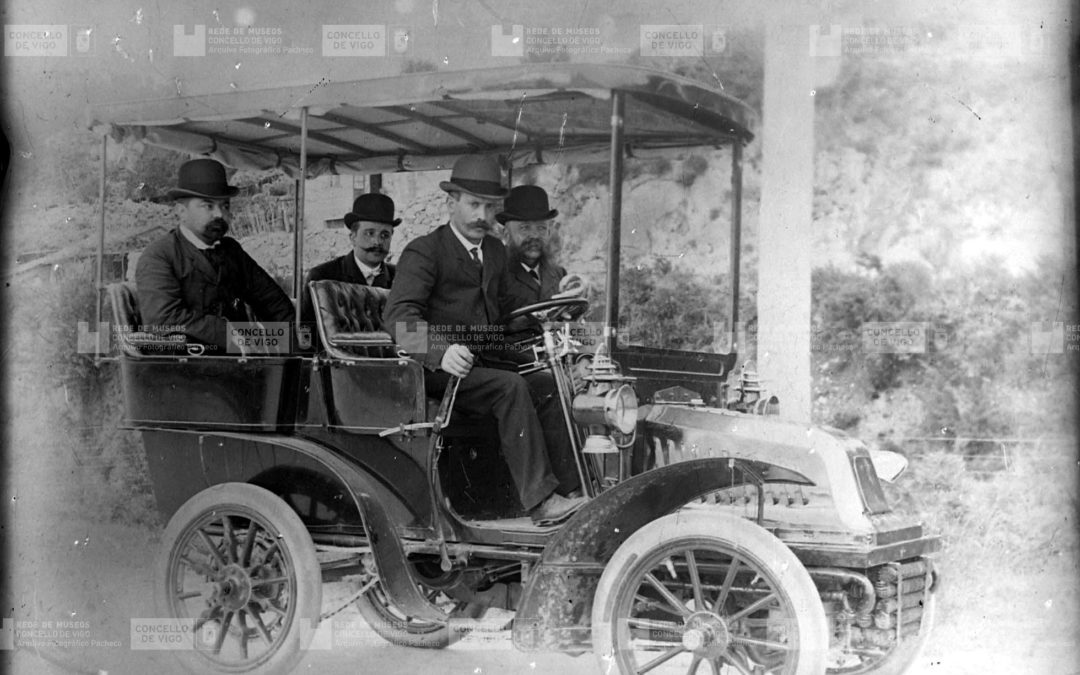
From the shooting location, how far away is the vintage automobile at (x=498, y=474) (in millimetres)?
3350

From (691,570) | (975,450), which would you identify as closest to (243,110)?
(691,570)

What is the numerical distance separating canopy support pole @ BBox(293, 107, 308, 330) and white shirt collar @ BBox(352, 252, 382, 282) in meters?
0.21

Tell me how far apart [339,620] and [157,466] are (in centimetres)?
91

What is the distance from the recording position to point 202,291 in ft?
12.6

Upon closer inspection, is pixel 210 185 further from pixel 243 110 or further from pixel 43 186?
pixel 43 186

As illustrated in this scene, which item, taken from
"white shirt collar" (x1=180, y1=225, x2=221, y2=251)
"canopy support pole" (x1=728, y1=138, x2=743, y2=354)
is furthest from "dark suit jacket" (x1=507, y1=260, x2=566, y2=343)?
"white shirt collar" (x1=180, y1=225, x2=221, y2=251)

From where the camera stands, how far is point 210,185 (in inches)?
153

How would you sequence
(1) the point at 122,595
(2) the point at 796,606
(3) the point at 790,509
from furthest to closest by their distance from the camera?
(1) the point at 122,595 → (3) the point at 790,509 → (2) the point at 796,606

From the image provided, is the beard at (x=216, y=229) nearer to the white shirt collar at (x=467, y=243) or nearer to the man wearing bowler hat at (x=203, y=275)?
the man wearing bowler hat at (x=203, y=275)

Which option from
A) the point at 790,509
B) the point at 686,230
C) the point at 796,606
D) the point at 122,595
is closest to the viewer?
the point at 796,606

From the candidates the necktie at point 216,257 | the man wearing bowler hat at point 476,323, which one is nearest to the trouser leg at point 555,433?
the man wearing bowler hat at point 476,323

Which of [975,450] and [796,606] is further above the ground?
[975,450]

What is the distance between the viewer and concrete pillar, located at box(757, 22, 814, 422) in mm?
3725

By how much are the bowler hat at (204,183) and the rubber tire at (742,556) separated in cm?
201
